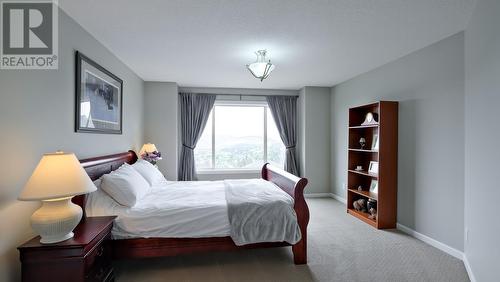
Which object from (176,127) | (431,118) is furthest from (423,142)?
(176,127)

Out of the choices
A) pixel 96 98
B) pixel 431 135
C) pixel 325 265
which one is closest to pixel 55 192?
pixel 96 98

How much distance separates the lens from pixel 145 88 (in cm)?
484

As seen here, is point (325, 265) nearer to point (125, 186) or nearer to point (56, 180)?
point (125, 186)

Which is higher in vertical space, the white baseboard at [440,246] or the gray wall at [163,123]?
the gray wall at [163,123]

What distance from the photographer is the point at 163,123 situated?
16.0ft

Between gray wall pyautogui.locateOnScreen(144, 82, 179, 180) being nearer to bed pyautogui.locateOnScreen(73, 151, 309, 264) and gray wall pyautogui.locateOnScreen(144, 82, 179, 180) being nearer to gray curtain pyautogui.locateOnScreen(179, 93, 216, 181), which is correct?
gray curtain pyautogui.locateOnScreen(179, 93, 216, 181)

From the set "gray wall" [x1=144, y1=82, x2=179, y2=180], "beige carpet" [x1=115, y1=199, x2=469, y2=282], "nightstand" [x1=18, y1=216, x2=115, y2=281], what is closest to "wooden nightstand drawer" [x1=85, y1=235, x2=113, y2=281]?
"nightstand" [x1=18, y1=216, x2=115, y2=281]

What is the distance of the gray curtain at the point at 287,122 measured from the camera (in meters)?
5.54

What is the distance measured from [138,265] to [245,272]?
3.72 ft

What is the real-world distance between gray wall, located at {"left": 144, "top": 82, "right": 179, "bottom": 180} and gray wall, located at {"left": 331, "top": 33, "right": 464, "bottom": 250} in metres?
3.91

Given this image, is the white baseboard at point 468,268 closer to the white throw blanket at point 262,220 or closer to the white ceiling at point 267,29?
the white throw blanket at point 262,220

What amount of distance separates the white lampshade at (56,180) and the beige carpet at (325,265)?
116cm

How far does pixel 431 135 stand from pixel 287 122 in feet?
9.71

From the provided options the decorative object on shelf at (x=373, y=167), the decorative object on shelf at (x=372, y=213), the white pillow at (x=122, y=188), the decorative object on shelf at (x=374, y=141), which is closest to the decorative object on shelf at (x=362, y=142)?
the decorative object on shelf at (x=374, y=141)
